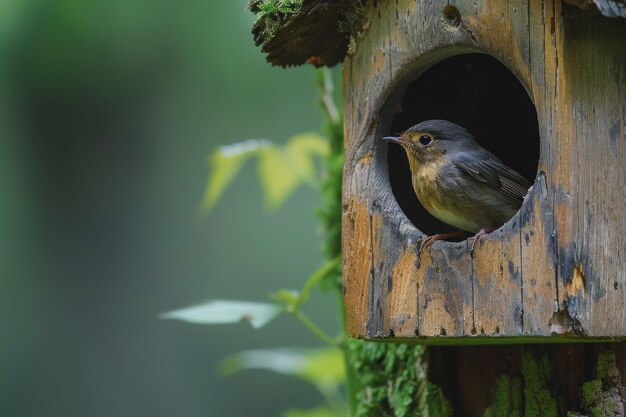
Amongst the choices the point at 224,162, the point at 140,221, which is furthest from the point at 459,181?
the point at 140,221

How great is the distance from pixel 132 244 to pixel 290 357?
480cm

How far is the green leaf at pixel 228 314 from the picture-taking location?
3.74 meters

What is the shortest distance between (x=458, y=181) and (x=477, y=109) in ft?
3.01

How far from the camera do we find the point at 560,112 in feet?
10.0

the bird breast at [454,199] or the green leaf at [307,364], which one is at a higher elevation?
the bird breast at [454,199]

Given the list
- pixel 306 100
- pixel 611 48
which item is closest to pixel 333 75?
pixel 611 48

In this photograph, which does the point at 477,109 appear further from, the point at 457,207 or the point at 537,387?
the point at 537,387

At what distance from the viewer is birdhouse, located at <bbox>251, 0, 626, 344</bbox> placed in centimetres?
301

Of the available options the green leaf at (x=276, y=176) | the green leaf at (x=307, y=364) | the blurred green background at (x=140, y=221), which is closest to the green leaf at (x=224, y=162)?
the green leaf at (x=276, y=176)

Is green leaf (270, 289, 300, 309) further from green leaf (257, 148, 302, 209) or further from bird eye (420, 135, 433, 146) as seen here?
bird eye (420, 135, 433, 146)

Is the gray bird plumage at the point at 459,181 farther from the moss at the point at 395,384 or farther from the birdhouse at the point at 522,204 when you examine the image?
the moss at the point at 395,384

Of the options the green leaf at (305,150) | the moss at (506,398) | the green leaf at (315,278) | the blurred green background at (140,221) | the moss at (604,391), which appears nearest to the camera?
the moss at (604,391)

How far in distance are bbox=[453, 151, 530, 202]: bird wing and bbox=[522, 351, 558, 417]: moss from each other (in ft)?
2.23

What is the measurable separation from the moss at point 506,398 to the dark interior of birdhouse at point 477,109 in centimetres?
71
